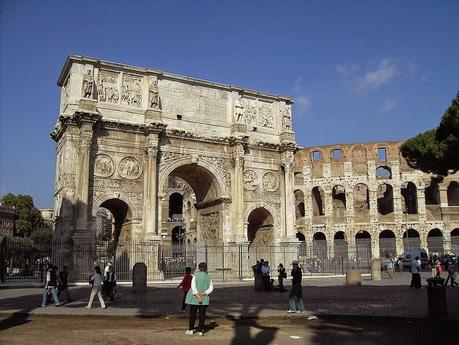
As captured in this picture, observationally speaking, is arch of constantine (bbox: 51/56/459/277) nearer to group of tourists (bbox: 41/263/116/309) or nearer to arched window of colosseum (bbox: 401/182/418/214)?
group of tourists (bbox: 41/263/116/309)

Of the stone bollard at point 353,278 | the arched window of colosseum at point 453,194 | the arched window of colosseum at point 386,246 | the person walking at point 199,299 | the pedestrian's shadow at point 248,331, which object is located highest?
the arched window of colosseum at point 453,194

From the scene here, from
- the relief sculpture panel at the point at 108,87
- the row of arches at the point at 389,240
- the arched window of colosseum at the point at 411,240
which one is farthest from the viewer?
the arched window of colosseum at the point at 411,240

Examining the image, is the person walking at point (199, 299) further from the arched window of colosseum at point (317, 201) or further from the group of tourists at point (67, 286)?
the arched window of colosseum at point (317, 201)

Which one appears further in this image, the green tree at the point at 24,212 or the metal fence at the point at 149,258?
the green tree at the point at 24,212

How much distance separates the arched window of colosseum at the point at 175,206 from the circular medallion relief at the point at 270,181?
3057 cm

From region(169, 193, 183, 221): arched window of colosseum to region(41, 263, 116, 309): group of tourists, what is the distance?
41631mm

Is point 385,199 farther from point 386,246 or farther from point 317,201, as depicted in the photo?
point 386,246

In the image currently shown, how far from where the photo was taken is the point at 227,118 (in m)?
24.6

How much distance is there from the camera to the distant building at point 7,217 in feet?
174

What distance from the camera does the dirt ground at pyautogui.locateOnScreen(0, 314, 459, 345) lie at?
23.9 ft

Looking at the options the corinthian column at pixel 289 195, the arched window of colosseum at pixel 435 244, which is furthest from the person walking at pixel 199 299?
the arched window of colosseum at pixel 435 244

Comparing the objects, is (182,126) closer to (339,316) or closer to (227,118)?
(227,118)

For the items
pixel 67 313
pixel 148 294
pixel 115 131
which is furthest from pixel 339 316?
pixel 115 131

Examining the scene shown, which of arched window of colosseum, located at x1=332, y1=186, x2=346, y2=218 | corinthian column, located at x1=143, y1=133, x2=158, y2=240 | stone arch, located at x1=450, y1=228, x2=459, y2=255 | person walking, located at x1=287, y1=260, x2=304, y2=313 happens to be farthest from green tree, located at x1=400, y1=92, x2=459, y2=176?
arched window of colosseum, located at x1=332, y1=186, x2=346, y2=218
